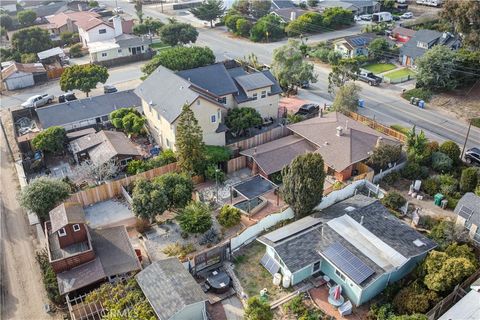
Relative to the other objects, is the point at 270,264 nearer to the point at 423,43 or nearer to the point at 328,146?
the point at 328,146

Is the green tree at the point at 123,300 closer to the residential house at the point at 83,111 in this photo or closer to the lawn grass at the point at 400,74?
the residential house at the point at 83,111

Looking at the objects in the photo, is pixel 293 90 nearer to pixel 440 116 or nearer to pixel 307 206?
pixel 440 116

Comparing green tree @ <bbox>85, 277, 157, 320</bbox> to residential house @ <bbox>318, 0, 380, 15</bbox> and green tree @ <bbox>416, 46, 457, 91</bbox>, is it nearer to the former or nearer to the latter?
green tree @ <bbox>416, 46, 457, 91</bbox>

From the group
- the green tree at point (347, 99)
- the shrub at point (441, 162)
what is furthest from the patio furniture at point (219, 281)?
the green tree at point (347, 99)

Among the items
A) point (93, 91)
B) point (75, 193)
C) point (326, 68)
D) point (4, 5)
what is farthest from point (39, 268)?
point (4, 5)

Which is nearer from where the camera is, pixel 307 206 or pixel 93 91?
pixel 307 206

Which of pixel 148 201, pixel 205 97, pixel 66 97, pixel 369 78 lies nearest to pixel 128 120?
pixel 205 97
